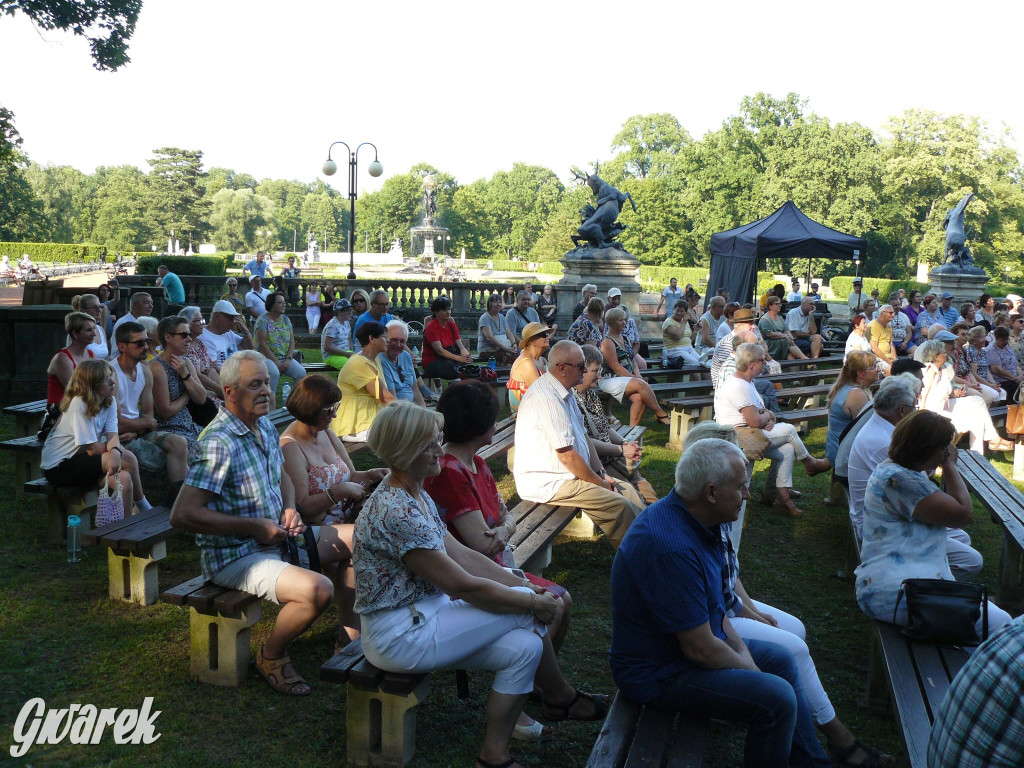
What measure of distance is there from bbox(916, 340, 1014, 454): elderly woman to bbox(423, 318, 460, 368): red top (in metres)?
5.37

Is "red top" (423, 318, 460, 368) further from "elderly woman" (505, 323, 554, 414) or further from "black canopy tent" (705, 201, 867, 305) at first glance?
"black canopy tent" (705, 201, 867, 305)

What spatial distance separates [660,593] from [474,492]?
118 centimetres

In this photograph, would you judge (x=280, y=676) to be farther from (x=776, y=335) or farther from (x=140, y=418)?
(x=776, y=335)

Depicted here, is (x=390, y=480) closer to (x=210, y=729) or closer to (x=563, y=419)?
(x=210, y=729)

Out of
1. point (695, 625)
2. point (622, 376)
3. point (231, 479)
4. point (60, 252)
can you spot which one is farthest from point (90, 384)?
point (60, 252)

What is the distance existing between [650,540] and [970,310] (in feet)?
45.9

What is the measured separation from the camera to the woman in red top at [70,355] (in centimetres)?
605

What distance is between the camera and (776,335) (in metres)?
14.0

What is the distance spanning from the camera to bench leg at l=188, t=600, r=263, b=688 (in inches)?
154

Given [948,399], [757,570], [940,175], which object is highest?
[940,175]

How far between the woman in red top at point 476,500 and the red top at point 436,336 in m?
6.63

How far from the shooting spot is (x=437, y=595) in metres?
3.24

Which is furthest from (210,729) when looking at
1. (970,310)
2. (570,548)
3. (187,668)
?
(970,310)
